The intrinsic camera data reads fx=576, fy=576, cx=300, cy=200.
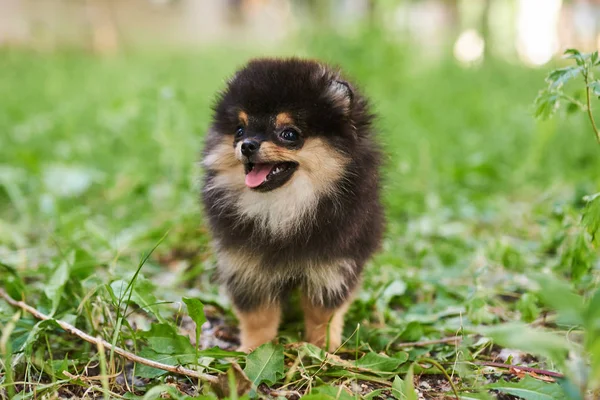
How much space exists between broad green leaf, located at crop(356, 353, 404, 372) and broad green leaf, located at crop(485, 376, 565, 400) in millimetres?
407

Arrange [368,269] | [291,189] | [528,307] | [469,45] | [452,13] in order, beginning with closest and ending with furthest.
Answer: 1. [291,189]
2. [528,307]
3. [368,269]
4. [469,45]
5. [452,13]

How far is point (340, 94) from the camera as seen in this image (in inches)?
102

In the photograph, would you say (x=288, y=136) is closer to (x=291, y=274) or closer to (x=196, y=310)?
(x=291, y=274)

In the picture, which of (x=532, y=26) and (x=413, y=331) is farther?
(x=532, y=26)

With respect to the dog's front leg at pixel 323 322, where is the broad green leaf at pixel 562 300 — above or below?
above

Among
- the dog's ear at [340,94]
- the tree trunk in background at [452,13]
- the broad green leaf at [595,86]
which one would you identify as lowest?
the dog's ear at [340,94]

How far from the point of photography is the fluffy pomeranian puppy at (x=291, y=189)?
8.34ft

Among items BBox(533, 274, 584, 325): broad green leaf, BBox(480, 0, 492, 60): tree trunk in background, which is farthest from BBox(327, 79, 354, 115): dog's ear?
BBox(480, 0, 492, 60): tree trunk in background

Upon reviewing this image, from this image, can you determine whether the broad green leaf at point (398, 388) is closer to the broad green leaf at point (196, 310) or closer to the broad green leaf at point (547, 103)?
the broad green leaf at point (196, 310)

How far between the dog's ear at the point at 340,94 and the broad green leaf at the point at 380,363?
1083 millimetres

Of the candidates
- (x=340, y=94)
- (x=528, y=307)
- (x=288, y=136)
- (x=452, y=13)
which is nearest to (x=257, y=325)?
(x=288, y=136)

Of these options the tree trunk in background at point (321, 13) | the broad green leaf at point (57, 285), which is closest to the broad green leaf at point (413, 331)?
the broad green leaf at point (57, 285)

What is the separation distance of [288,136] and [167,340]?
101 centimetres

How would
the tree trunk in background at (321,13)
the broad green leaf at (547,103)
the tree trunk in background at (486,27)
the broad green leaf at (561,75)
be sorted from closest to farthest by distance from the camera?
1. the broad green leaf at (561,75)
2. the broad green leaf at (547,103)
3. the tree trunk in background at (321,13)
4. the tree trunk in background at (486,27)
